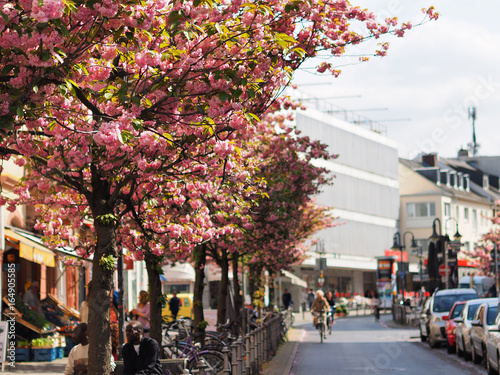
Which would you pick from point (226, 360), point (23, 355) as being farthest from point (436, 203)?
point (226, 360)

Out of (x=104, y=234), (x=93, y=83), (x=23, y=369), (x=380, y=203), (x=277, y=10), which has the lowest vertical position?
(x=23, y=369)

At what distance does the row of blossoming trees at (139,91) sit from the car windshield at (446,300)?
15.5 m

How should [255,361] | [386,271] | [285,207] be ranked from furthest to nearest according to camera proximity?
[386,271]
[285,207]
[255,361]

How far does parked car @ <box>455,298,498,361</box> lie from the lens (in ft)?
76.3

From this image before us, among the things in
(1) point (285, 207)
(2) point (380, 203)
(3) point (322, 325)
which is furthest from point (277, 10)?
(2) point (380, 203)

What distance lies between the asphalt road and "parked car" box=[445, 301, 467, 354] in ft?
0.98

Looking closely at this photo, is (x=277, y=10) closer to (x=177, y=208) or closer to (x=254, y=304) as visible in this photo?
(x=177, y=208)

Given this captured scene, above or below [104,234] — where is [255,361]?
below

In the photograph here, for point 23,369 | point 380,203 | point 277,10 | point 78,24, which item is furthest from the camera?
point 380,203

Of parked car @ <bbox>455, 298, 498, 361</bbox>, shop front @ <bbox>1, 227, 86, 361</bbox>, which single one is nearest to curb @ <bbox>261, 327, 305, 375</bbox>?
parked car @ <bbox>455, 298, 498, 361</bbox>

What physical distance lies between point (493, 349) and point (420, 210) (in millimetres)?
86023

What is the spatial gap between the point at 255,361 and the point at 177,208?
13.2ft

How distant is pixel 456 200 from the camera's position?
103 meters

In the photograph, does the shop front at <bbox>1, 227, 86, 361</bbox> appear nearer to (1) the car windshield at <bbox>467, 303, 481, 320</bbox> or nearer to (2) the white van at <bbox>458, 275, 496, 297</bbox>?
(1) the car windshield at <bbox>467, 303, 481, 320</bbox>
